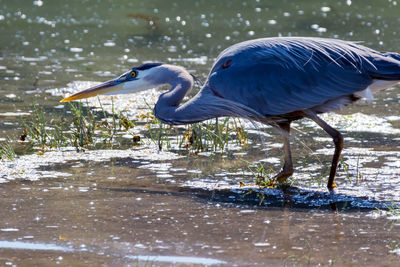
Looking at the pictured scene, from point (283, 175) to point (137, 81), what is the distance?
1.73 meters

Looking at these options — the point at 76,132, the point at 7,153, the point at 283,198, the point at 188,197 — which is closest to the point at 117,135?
the point at 76,132

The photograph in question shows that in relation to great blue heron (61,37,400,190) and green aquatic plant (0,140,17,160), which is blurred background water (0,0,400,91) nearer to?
green aquatic plant (0,140,17,160)

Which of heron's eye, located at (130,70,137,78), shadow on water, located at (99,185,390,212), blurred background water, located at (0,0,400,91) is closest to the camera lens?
shadow on water, located at (99,185,390,212)

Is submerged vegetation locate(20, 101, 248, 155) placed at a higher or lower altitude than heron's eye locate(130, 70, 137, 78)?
lower

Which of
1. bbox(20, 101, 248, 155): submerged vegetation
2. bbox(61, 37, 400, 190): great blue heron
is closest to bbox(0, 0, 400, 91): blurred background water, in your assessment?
bbox(20, 101, 248, 155): submerged vegetation

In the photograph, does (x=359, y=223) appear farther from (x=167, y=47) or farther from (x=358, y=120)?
(x=167, y=47)

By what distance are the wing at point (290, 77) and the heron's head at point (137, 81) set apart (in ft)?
2.70

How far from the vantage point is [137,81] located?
637 cm

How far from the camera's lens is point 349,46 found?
5.86 m

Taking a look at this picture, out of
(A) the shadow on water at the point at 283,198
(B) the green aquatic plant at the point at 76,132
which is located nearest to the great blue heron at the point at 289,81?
(A) the shadow on water at the point at 283,198

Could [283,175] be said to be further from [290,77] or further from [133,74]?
[133,74]

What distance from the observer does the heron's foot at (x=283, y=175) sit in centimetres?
566

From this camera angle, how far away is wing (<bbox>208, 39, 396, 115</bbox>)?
5574 mm

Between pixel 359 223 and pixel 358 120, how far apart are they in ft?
11.4
